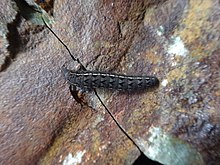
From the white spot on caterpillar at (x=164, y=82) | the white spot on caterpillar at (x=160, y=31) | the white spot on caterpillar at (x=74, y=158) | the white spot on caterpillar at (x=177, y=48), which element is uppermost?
the white spot on caterpillar at (x=160, y=31)

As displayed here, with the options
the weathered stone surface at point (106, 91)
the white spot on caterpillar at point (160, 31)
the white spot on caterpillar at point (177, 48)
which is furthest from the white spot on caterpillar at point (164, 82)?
the white spot on caterpillar at point (160, 31)

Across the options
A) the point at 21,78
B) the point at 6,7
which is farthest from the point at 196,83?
the point at 6,7

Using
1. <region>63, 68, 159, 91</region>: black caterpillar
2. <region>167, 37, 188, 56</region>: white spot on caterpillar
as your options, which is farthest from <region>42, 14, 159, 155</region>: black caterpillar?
<region>167, 37, 188, 56</region>: white spot on caterpillar

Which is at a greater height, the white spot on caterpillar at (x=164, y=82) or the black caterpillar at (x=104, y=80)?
the black caterpillar at (x=104, y=80)

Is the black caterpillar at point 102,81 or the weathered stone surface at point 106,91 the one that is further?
the black caterpillar at point 102,81

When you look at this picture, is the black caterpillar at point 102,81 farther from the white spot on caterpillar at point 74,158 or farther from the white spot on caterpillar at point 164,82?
the white spot on caterpillar at point 74,158

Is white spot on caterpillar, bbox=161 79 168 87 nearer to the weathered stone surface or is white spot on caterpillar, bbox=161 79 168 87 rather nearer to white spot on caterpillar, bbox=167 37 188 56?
the weathered stone surface
